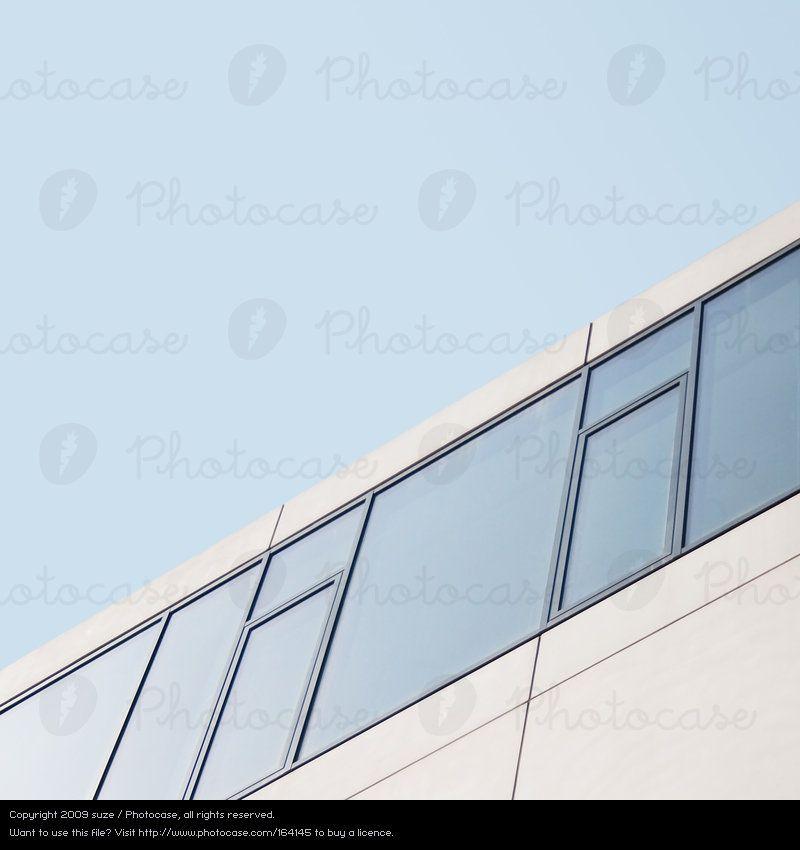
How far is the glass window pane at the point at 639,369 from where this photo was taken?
9883 mm

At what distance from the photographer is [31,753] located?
11.9 metres

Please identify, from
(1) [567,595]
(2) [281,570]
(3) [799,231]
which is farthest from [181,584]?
(3) [799,231]

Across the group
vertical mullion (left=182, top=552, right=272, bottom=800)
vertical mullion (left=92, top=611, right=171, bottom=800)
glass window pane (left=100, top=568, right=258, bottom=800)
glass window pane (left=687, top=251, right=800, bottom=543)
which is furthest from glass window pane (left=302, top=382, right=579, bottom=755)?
vertical mullion (left=92, top=611, right=171, bottom=800)

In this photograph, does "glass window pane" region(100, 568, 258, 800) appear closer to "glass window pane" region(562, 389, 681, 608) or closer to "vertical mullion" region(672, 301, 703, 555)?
"glass window pane" region(562, 389, 681, 608)

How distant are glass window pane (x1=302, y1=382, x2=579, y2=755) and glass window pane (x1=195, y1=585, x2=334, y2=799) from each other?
278mm

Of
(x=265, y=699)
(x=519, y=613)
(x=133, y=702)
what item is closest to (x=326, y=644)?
(x=265, y=699)

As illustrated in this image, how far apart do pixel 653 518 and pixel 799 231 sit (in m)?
2.99

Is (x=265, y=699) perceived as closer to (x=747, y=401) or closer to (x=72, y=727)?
(x=72, y=727)

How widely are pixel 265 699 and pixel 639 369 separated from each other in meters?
4.04

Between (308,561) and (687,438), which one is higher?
(308,561)

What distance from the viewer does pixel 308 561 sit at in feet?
37.6
